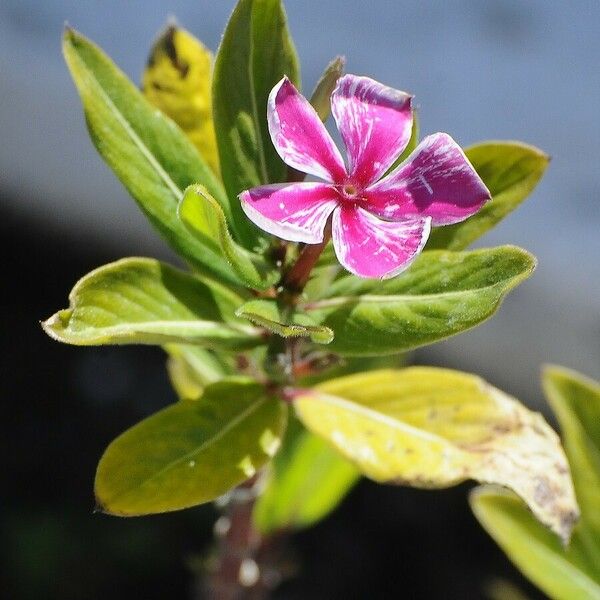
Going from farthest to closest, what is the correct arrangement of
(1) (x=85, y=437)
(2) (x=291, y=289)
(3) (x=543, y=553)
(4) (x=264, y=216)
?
(1) (x=85, y=437)
(3) (x=543, y=553)
(2) (x=291, y=289)
(4) (x=264, y=216)

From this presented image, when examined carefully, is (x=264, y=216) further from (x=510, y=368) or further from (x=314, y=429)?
(x=510, y=368)

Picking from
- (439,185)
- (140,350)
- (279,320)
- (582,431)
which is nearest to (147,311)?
(279,320)

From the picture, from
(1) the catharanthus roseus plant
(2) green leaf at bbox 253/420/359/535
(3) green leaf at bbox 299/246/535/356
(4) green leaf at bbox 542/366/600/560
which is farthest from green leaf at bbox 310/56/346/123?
(2) green leaf at bbox 253/420/359/535

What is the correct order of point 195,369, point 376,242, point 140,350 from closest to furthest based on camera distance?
1. point 376,242
2. point 195,369
3. point 140,350

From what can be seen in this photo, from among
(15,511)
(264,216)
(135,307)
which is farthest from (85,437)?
(264,216)

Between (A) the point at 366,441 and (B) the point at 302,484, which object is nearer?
(A) the point at 366,441

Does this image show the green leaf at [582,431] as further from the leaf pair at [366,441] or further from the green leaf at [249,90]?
the green leaf at [249,90]

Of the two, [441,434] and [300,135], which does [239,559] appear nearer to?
[441,434]
